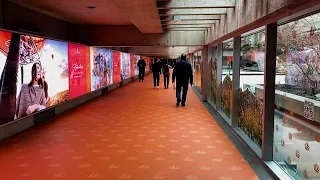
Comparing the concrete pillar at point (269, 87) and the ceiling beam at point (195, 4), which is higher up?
the ceiling beam at point (195, 4)

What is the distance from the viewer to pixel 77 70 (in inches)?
407

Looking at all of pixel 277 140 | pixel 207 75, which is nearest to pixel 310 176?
pixel 277 140

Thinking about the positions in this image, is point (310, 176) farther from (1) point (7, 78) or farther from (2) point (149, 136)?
(1) point (7, 78)

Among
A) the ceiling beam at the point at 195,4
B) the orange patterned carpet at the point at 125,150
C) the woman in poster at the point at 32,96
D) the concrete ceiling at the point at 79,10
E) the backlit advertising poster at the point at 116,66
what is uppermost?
the concrete ceiling at the point at 79,10

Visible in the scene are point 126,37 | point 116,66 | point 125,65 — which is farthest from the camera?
point 125,65

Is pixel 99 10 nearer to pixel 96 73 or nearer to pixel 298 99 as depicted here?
pixel 96 73

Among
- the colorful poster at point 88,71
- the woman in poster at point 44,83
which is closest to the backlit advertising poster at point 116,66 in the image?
the colorful poster at point 88,71

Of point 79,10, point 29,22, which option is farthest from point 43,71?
point 79,10

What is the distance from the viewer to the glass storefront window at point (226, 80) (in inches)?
319

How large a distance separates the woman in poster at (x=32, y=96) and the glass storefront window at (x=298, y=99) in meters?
5.01

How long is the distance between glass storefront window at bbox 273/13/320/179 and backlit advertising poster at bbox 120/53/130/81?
1487 centimetres

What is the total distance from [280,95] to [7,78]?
4.88 m

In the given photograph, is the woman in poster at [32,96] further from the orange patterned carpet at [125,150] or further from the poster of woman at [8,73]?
the orange patterned carpet at [125,150]

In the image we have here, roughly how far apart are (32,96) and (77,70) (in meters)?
3.42
